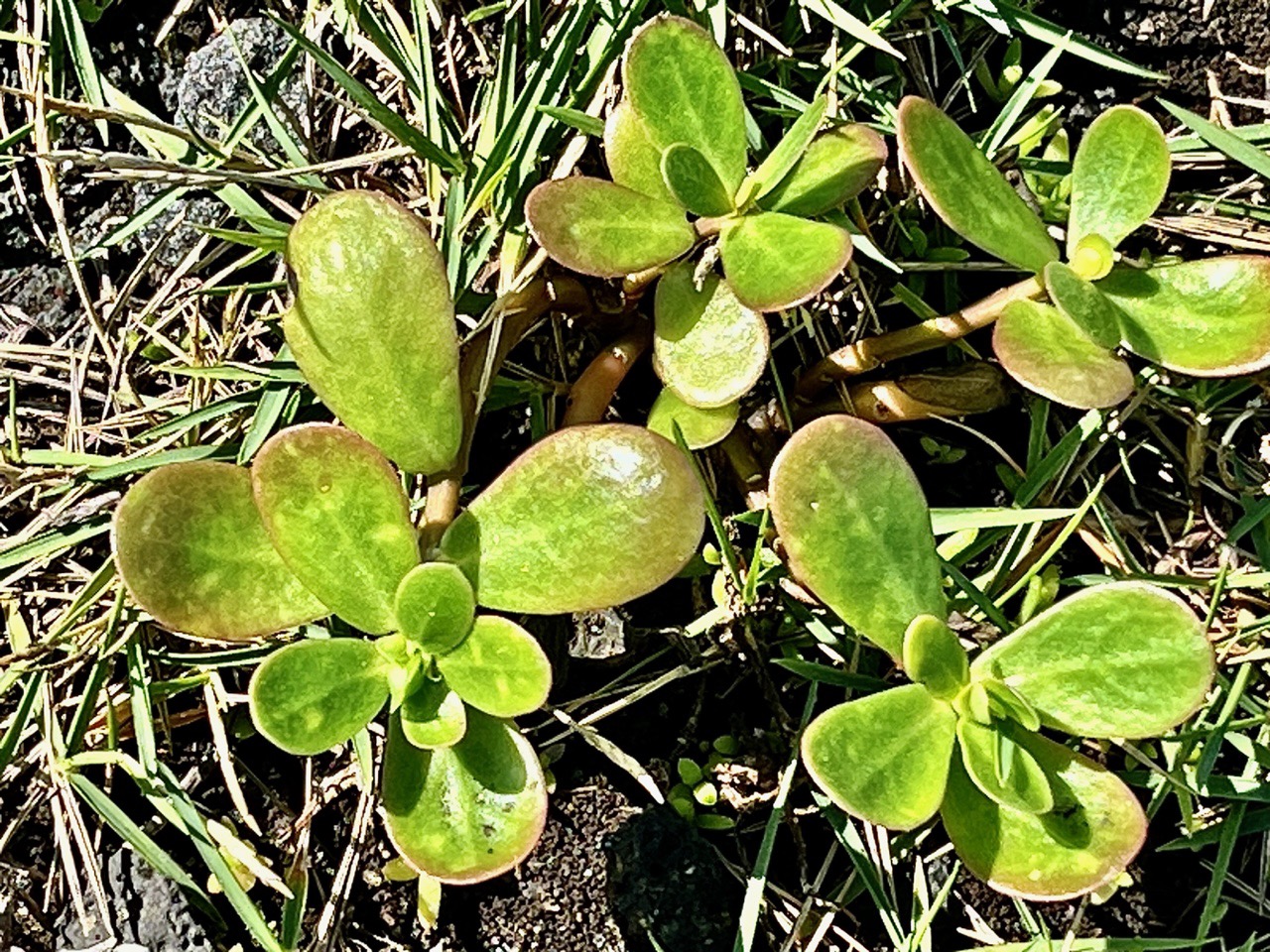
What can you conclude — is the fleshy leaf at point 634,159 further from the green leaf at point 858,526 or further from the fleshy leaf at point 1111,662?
the fleshy leaf at point 1111,662

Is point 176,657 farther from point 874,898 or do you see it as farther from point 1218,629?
point 1218,629

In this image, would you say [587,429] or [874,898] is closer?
[587,429]

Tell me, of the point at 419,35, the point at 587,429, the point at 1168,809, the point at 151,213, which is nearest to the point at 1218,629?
the point at 1168,809

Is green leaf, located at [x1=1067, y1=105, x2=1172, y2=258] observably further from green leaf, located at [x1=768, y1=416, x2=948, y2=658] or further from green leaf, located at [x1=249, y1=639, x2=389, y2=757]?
green leaf, located at [x1=249, y1=639, x2=389, y2=757]

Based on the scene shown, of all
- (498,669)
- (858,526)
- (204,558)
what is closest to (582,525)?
(498,669)

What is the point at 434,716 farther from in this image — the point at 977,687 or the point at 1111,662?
the point at 1111,662

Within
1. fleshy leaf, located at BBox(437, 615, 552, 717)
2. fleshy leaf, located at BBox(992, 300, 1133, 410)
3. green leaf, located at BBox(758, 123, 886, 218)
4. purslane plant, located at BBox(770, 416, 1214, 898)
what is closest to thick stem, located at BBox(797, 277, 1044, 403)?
fleshy leaf, located at BBox(992, 300, 1133, 410)
